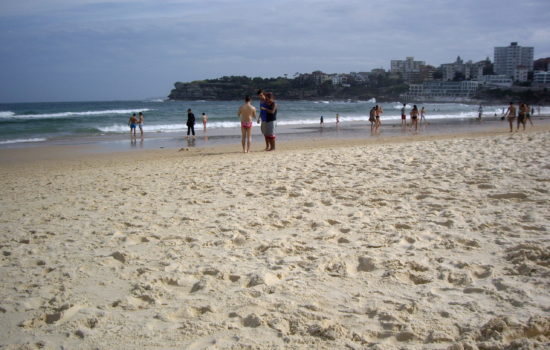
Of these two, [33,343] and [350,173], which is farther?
[350,173]

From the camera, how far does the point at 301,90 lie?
121 metres

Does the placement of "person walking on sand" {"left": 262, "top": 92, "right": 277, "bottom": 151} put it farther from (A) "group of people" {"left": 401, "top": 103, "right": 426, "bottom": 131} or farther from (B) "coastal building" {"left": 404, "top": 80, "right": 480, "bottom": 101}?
(B) "coastal building" {"left": 404, "top": 80, "right": 480, "bottom": 101}

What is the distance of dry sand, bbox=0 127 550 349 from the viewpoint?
8.03ft

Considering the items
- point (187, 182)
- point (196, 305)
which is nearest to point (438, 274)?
point (196, 305)

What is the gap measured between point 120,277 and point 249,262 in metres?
0.97

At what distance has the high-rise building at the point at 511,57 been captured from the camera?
608 ft

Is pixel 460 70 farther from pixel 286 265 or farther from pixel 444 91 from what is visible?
pixel 286 265

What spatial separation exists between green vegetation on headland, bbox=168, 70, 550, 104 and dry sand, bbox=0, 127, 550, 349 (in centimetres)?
10240

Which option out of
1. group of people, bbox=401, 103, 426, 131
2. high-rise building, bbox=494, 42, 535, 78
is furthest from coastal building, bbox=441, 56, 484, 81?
group of people, bbox=401, 103, 426, 131

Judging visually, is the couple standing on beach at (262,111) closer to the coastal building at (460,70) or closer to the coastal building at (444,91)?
the coastal building at (444,91)

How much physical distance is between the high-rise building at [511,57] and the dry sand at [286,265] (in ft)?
665

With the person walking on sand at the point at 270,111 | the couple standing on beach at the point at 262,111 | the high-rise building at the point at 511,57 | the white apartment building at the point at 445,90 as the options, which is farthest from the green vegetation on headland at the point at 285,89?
the couple standing on beach at the point at 262,111

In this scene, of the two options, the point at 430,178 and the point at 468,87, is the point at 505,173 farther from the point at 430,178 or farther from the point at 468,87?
the point at 468,87

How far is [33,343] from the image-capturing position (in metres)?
2.43
